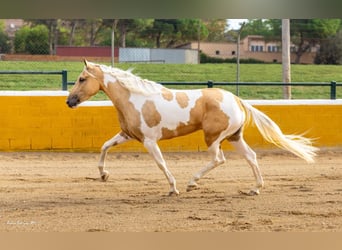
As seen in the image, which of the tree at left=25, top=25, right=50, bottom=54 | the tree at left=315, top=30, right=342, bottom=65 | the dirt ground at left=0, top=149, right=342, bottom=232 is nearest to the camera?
the dirt ground at left=0, top=149, right=342, bottom=232

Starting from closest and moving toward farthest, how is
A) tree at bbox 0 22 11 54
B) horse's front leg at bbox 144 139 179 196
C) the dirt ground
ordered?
the dirt ground → horse's front leg at bbox 144 139 179 196 → tree at bbox 0 22 11 54

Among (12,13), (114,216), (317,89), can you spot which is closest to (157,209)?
(114,216)

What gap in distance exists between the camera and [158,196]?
766cm

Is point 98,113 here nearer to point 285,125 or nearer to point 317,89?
point 285,125

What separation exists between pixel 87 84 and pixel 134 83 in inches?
22.2

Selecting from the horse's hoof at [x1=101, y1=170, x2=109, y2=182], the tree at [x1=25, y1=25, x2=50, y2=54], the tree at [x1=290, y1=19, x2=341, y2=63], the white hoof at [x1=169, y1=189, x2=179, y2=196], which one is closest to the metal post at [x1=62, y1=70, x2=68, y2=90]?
the tree at [x1=25, y1=25, x2=50, y2=54]

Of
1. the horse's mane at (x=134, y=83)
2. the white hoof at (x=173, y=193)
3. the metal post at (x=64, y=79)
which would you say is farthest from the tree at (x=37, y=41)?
the white hoof at (x=173, y=193)

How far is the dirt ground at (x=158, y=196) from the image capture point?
20.0ft

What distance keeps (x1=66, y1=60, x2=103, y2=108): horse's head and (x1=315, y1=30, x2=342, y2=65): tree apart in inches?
430

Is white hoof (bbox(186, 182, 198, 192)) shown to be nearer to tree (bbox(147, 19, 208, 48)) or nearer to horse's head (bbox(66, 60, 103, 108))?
horse's head (bbox(66, 60, 103, 108))

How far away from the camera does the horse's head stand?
8.01m

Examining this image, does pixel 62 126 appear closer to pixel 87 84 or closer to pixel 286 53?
pixel 87 84

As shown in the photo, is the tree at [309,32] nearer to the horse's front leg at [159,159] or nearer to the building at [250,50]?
the building at [250,50]

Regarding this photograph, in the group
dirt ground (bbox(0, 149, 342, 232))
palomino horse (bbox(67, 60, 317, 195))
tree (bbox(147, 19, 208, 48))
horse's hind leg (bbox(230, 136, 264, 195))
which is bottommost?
dirt ground (bbox(0, 149, 342, 232))
